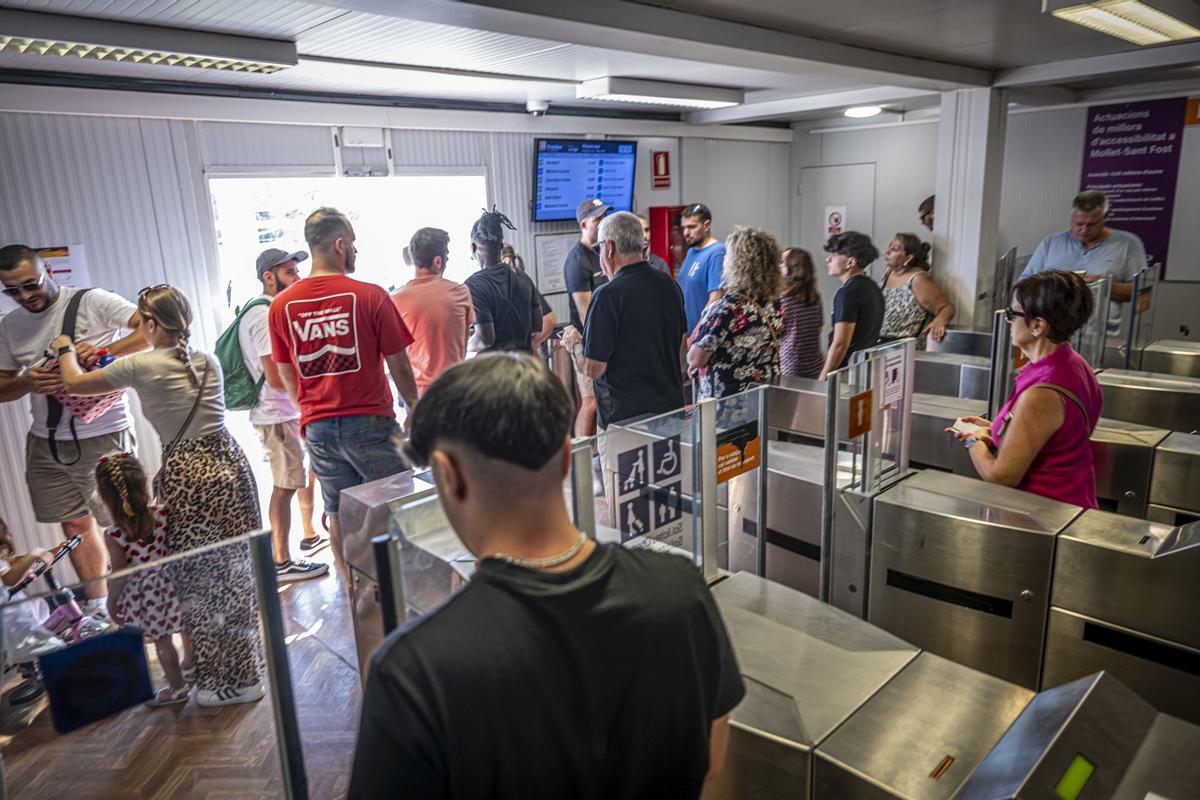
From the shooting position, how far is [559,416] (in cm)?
89

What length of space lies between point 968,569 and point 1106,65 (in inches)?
145

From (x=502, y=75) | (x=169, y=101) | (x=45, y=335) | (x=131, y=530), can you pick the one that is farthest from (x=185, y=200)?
(x=131, y=530)

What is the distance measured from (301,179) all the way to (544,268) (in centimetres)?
197

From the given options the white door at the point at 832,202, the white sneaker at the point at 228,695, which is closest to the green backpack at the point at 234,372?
the white sneaker at the point at 228,695

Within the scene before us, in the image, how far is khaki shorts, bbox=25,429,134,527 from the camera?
3.26 meters

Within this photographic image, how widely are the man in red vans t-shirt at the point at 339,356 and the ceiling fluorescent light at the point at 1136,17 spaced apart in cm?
261

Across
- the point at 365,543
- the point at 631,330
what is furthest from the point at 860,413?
the point at 365,543

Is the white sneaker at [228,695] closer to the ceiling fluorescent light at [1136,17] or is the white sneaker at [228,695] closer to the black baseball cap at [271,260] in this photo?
the black baseball cap at [271,260]

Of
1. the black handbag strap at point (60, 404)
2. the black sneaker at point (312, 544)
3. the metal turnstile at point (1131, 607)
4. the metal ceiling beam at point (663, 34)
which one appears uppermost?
the metal ceiling beam at point (663, 34)

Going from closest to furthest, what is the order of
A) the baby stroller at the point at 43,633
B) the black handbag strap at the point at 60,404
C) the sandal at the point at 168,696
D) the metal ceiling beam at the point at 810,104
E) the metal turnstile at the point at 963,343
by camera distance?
the baby stroller at the point at 43,633 < the sandal at the point at 168,696 < the black handbag strap at the point at 60,404 < the metal turnstile at the point at 963,343 < the metal ceiling beam at the point at 810,104

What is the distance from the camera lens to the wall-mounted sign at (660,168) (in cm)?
690

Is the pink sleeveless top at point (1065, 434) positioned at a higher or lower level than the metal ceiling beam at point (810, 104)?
lower

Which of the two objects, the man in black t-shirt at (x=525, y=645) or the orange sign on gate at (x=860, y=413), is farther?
the orange sign on gate at (x=860, y=413)

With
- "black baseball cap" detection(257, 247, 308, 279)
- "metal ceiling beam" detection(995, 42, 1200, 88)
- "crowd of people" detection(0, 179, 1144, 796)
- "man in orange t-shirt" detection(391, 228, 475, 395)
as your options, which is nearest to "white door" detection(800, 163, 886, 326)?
"crowd of people" detection(0, 179, 1144, 796)
